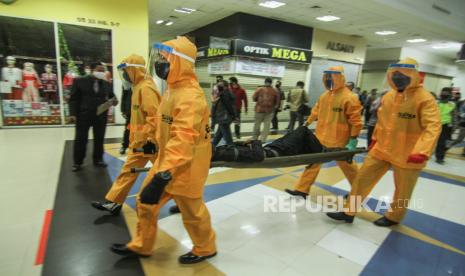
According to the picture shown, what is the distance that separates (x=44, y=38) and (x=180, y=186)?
7.42m

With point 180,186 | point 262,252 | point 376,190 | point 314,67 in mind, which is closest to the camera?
point 180,186

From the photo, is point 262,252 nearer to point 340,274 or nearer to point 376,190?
point 340,274

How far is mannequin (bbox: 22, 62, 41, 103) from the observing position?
22.2 ft

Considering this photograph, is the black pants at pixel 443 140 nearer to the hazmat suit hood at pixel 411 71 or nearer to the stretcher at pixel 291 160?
the stretcher at pixel 291 160

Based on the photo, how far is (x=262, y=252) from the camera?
2195 mm

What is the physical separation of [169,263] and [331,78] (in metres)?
2.52

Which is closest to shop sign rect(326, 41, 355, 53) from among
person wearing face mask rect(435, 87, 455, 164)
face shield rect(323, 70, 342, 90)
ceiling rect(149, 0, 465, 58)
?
ceiling rect(149, 0, 465, 58)

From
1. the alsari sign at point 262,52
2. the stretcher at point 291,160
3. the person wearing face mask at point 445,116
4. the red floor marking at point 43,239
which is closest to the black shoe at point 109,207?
the red floor marking at point 43,239

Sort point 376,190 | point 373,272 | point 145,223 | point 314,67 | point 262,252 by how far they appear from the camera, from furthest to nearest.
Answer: point 314,67 → point 376,190 → point 262,252 → point 373,272 → point 145,223

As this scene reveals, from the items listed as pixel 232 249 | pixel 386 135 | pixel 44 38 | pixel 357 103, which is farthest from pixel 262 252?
pixel 44 38

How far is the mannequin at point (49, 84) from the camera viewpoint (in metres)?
7.00

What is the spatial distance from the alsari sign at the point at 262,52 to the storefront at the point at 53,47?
316 centimetres

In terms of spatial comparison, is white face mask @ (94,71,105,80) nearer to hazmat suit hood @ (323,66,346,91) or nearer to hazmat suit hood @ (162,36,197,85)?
hazmat suit hood @ (162,36,197,85)

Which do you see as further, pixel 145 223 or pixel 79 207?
pixel 79 207
